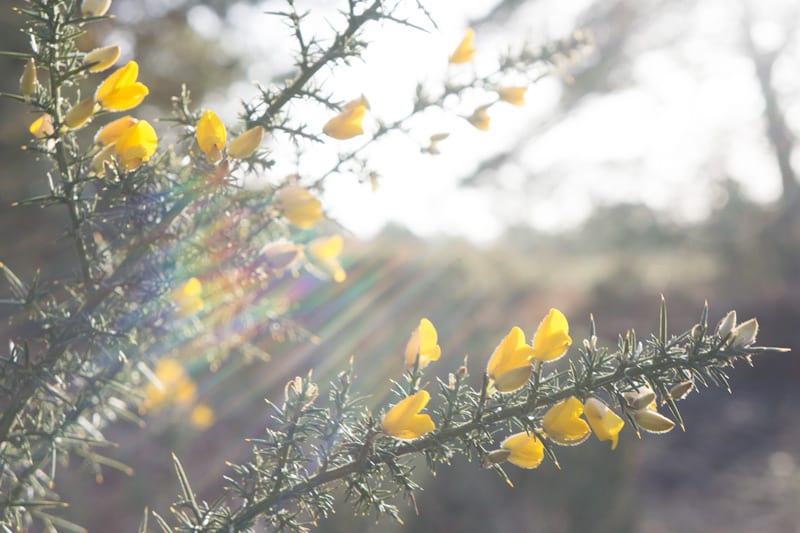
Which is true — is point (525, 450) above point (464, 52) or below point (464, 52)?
below

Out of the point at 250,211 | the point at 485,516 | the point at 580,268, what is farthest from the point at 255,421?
the point at 580,268

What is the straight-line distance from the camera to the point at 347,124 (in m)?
0.74

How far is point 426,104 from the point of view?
0.90m

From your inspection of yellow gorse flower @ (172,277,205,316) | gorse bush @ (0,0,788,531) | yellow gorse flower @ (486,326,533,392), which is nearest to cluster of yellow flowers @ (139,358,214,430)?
yellow gorse flower @ (172,277,205,316)

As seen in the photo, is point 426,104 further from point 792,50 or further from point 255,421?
point 792,50

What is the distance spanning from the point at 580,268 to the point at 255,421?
8.22 m

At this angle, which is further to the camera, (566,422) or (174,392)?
(174,392)

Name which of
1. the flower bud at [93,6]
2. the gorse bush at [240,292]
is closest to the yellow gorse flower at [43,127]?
the gorse bush at [240,292]

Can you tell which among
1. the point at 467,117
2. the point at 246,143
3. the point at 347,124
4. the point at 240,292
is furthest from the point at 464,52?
the point at 240,292

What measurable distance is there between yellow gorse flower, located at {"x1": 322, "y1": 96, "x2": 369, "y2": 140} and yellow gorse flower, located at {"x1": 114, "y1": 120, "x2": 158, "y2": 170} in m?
0.21

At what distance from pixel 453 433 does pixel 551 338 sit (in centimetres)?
14

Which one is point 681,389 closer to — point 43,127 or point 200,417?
point 43,127

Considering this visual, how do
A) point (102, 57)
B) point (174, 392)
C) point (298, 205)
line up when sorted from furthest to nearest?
point (174, 392)
point (298, 205)
point (102, 57)

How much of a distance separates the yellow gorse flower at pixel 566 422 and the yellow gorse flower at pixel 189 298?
0.54 metres
